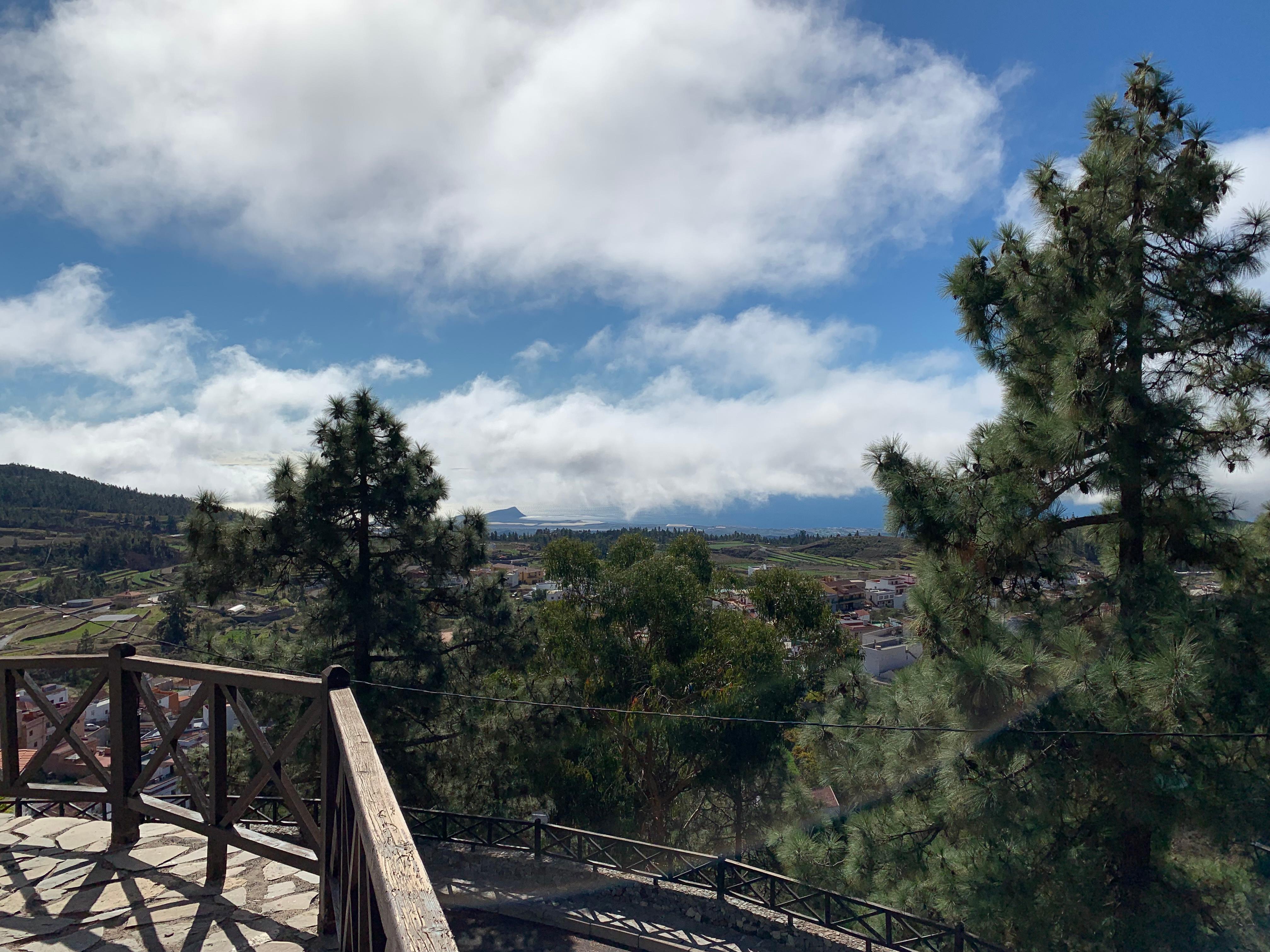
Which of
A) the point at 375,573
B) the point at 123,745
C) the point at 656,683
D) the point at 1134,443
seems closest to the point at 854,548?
the point at 656,683

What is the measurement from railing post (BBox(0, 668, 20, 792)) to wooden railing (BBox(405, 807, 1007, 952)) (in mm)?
3284

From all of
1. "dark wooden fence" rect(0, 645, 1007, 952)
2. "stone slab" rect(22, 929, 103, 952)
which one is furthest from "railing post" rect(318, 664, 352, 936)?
"stone slab" rect(22, 929, 103, 952)

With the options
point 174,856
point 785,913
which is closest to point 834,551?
point 785,913

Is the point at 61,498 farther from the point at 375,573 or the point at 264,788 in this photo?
the point at 264,788

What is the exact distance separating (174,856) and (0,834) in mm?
1317

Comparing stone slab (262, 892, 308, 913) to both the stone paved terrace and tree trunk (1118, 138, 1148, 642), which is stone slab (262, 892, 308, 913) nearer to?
the stone paved terrace

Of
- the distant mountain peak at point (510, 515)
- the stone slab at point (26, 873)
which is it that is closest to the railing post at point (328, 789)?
the stone slab at point (26, 873)

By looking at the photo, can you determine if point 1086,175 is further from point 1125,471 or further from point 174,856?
point 174,856

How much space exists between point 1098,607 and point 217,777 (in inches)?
239

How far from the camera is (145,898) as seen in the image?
10.2ft

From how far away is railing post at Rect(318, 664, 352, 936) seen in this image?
103 inches

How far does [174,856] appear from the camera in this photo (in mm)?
3514

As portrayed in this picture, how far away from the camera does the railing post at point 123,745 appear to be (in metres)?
3.37

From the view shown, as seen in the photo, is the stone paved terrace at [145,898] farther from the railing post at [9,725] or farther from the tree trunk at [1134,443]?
the tree trunk at [1134,443]
